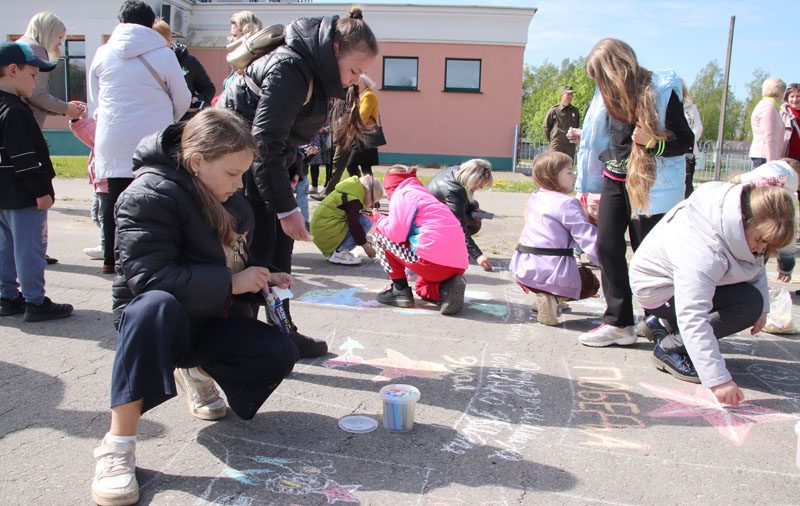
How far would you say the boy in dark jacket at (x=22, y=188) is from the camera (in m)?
3.46

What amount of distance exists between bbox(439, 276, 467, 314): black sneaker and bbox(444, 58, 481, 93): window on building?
48.6 ft

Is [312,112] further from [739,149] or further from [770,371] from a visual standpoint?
[739,149]

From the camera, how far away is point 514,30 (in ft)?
58.0

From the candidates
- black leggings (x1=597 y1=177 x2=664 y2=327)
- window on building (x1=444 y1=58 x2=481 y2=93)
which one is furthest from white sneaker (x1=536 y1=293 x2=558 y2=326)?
window on building (x1=444 y1=58 x2=481 y2=93)

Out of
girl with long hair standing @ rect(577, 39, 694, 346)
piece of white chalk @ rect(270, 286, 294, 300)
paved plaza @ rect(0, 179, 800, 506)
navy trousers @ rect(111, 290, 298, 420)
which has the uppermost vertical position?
girl with long hair standing @ rect(577, 39, 694, 346)

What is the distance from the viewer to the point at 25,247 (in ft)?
11.7

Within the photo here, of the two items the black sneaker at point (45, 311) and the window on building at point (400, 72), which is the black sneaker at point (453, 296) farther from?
the window on building at point (400, 72)

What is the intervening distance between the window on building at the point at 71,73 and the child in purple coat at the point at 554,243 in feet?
59.6

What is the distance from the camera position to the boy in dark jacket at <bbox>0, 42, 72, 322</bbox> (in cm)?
346

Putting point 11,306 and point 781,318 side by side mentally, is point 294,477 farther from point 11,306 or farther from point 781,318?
point 781,318

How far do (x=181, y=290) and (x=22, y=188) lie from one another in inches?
78.5

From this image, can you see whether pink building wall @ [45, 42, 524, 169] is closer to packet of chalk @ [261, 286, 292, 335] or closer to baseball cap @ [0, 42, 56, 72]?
baseball cap @ [0, 42, 56, 72]

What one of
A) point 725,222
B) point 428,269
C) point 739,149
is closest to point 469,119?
point 739,149

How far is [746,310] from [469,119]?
15.8m
